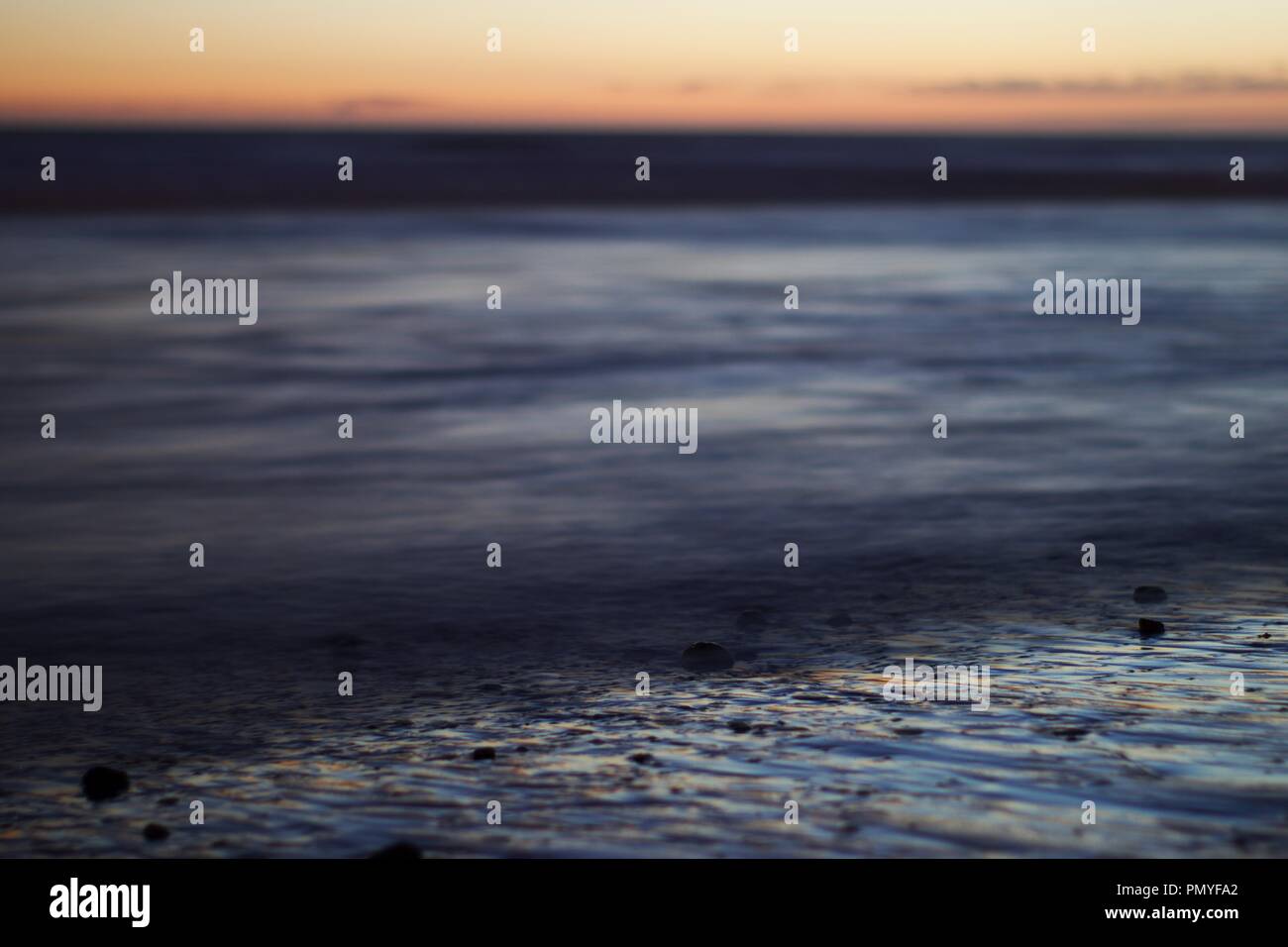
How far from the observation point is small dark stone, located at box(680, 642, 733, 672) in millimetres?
5098

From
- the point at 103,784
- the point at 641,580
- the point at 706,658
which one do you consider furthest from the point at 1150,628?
the point at 103,784

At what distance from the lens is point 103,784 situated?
13.0 ft

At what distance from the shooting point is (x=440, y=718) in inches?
181

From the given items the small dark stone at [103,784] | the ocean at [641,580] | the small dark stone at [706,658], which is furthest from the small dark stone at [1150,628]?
the small dark stone at [103,784]

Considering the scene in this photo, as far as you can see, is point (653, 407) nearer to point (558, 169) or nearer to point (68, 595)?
point (68, 595)

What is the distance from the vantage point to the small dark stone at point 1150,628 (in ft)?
17.7

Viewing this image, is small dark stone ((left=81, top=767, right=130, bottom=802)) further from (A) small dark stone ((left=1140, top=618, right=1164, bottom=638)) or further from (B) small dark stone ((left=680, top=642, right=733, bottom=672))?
(A) small dark stone ((left=1140, top=618, right=1164, bottom=638))

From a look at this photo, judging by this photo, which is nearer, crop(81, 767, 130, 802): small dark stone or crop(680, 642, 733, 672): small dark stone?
crop(81, 767, 130, 802): small dark stone

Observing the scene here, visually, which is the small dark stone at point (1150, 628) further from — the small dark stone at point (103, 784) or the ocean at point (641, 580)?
the small dark stone at point (103, 784)

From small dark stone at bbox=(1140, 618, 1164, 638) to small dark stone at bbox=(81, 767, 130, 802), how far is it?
358cm

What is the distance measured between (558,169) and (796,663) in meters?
49.3

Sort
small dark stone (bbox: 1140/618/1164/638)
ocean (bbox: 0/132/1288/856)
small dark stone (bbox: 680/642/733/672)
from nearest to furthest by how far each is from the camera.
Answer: ocean (bbox: 0/132/1288/856) → small dark stone (bbox: 680/642/733/672) → small dark stone (bbox: 1140/618/1164/638)

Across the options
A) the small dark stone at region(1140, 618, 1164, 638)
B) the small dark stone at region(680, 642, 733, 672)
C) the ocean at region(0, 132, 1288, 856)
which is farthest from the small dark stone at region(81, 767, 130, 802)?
the small dark stone at region(1140, 618, 1164, 638)

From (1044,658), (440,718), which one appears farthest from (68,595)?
(1044,658)
